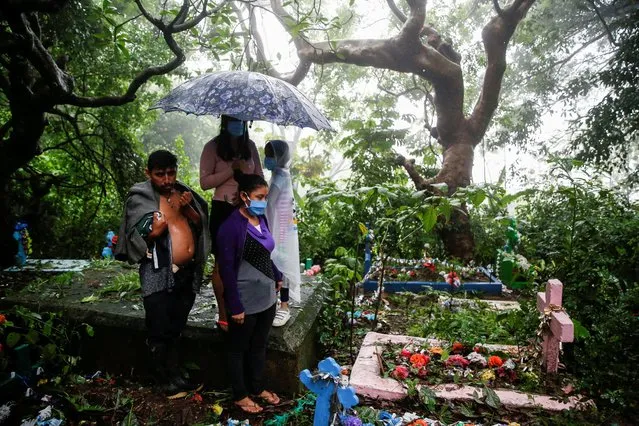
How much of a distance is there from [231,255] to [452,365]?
182 cm

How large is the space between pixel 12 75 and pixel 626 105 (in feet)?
32.7

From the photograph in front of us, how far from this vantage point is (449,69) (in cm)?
800

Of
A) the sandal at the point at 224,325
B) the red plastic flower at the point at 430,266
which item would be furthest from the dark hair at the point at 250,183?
the red plastic flower at the point at 430,266

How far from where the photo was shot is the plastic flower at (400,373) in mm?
2843

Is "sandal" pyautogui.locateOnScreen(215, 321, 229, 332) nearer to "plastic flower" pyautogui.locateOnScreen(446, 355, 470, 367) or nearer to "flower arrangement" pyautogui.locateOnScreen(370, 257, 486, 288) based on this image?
"plastic flower" pyautogui.locateOnScreen(446, 355, 470, 367)

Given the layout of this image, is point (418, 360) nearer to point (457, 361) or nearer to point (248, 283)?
point (457, 361)

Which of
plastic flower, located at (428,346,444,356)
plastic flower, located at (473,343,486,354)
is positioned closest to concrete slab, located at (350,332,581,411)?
plastic flower, located at (428,346,444,356)

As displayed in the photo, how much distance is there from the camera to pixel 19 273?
491cm

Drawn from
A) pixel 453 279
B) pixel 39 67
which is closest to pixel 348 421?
pixel 39 67

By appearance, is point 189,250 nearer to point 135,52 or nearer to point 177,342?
point 177,342

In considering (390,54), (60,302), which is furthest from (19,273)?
(390,54)

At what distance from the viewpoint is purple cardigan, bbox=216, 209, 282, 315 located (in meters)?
2.57

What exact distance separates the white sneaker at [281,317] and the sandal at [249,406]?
55 centimetres

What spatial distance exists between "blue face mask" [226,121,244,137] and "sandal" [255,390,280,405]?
72.4 inches
